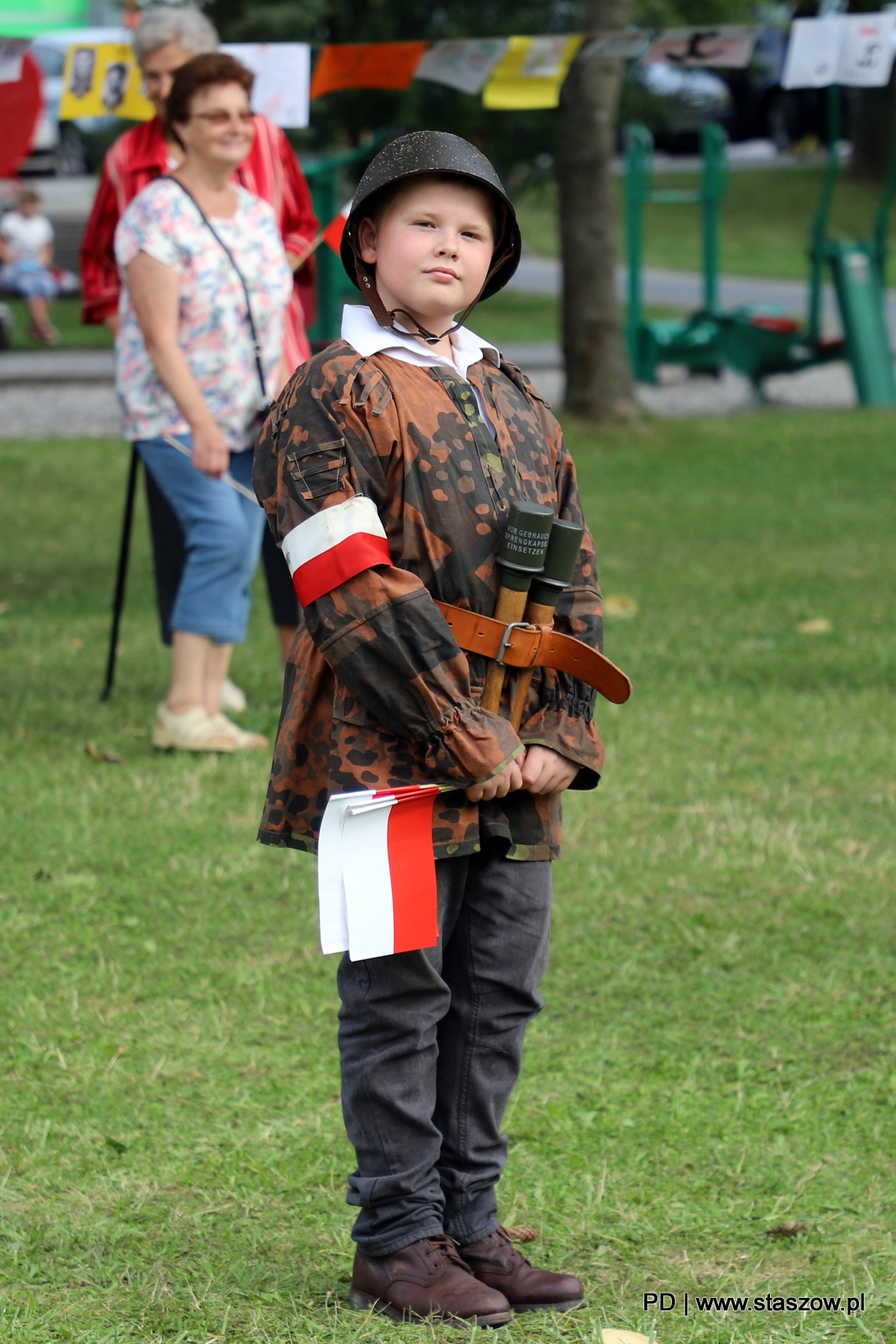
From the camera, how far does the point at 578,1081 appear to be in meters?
3.36

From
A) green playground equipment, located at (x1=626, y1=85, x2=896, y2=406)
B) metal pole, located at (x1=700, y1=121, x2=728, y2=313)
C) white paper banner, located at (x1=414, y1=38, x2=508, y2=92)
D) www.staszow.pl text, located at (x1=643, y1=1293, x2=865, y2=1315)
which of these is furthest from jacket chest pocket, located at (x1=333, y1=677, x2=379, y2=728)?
metal pole, located at (x1=700, y1=121, x2=728, y2=313)

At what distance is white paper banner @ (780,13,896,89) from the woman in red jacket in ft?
9.95

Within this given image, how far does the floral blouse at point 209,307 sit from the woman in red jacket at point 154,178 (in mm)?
173

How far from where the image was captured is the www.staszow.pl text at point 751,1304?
2572mm

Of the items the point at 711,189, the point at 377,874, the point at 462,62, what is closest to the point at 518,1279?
the point at 377,874

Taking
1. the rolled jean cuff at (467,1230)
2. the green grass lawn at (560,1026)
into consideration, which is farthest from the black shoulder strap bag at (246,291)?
the rolled jean cuff at (467,1230)

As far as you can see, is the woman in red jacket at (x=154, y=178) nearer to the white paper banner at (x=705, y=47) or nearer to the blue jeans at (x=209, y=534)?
the blue jeans at (x=209, y=534)

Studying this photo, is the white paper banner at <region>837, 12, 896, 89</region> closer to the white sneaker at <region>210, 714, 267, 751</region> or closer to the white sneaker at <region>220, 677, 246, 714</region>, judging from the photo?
the white sneaker at <region>220, 677, 246, 714</region>

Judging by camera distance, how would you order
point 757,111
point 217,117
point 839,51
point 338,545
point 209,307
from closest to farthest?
point 338,545
point 217,117
point 209,307
point 839,51
point 757,111

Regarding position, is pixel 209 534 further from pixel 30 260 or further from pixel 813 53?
pixel 30 260

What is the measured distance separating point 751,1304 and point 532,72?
242 inches

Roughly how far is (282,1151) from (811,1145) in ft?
3.20

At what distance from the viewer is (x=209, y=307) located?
16.4 feet

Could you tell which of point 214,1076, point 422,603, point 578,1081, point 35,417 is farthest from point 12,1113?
point 35,417
